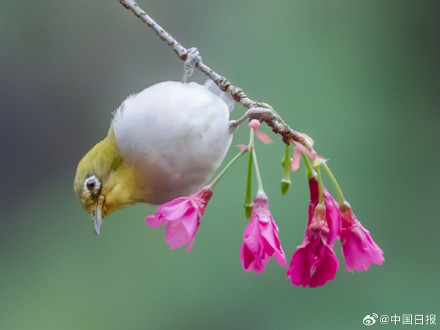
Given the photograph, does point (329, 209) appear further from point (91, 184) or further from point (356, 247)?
point (91, 184)

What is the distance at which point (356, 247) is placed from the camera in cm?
80

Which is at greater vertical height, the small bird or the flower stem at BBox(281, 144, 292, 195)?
the small bird

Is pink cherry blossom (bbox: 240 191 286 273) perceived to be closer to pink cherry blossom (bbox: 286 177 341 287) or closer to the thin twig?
pink cherry blossom (bbox: 286 177 341 287)

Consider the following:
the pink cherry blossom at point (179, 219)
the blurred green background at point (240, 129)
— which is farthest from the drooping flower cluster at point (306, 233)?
the blurred green background at point (240, 129)

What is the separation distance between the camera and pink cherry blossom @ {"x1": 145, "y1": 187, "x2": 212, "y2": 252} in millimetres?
789

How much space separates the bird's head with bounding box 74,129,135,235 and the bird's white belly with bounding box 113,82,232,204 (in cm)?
2

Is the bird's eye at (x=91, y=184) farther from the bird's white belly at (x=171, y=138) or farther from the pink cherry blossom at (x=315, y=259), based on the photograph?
the pink cherry blossom at (x=315, y=259)

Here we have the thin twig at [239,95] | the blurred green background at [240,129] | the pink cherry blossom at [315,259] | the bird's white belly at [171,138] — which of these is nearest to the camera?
the pink cherry blossom at [315,259]

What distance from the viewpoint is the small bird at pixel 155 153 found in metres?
1.06

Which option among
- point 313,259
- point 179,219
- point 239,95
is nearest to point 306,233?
point 313,259

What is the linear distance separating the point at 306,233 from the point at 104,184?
20.3 inches

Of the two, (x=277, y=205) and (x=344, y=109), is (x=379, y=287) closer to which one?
(x=277, y=205)

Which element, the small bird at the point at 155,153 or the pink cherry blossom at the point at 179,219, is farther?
the small bird at the point at 155,153

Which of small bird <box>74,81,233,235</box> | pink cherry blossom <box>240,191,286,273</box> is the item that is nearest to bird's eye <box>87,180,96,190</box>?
small bird <box>74,81,233,235</box>
